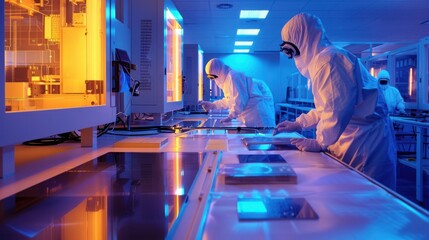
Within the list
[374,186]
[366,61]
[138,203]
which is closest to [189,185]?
[138,203]

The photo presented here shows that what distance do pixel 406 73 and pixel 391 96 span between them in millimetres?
2380

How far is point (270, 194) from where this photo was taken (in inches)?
37.2

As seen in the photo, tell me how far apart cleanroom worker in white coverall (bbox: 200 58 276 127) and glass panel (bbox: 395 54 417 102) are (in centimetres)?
376

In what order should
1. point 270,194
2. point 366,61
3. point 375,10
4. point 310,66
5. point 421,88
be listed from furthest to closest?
point 366,61, point 375,10, point 421,88, point 310,66, point 270,194

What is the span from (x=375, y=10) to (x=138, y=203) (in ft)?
20.4

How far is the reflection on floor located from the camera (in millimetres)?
653

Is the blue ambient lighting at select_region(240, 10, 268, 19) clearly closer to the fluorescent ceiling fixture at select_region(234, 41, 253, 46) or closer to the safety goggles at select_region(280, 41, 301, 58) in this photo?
the fluorescent ceiling fixture at select_region(234, 41, 253, 46)

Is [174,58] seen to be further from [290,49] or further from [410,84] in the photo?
[410,84]

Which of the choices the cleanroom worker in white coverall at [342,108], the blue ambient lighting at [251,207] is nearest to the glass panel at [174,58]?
the cleanroom worker in white coverall at [342,108]

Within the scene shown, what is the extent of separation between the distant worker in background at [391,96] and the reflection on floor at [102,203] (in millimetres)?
4969

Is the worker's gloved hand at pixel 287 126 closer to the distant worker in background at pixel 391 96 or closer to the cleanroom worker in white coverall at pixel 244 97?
the cleanroom worker in white coverall at pixel 244 97

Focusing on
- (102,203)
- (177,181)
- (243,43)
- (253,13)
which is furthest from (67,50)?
(243,43)

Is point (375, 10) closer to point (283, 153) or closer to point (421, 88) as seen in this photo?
point (421, 88)

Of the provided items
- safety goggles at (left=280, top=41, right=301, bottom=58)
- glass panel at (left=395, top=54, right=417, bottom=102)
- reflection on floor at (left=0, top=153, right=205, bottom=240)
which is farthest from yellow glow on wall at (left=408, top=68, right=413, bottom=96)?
reflection on floor at (left=0, top=153, right=205, bottom=240)
